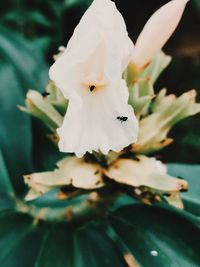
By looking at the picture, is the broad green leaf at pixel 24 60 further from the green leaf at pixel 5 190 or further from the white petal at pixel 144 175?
the white petal at pixel 144 175

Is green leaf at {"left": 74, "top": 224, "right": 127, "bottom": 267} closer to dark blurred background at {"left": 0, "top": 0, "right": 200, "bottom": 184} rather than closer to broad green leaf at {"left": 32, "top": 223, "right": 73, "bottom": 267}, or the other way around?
broad green leaf at {"left": 32, "top": 223, "right": 73, "bottom": 267}

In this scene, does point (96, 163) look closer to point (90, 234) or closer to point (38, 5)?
point (90, 234)

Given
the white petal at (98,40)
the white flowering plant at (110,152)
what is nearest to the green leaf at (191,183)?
the white flowering plant at (110,152)

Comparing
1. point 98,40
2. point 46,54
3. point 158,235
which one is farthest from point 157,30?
point 46,54

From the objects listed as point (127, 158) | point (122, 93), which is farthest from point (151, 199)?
point (122, 93)

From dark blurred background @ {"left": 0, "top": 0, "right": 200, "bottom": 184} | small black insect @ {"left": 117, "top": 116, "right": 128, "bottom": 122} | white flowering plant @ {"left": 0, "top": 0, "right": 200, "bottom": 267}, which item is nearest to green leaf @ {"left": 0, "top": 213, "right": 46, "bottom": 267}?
white flowering plant @ {"left": 0, "top": 0, "right": 200, "bottom": 267}

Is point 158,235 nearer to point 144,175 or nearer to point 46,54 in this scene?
point 144,175

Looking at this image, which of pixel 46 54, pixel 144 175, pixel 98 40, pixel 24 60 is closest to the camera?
pixel 98 40

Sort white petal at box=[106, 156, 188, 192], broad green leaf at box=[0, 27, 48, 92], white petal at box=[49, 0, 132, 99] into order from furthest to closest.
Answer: broad green leaf at box=[0, 27, 48, 92] < white petal at box=[106, 156, 188, 192] < white petal at box=[49, 0, 132, 99]
